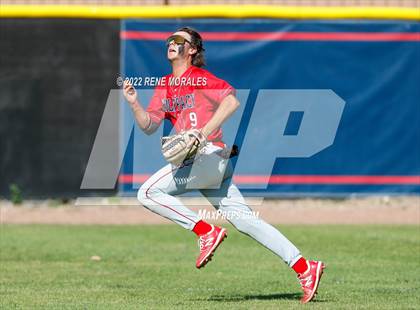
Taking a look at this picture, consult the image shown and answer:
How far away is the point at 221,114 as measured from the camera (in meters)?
8.15

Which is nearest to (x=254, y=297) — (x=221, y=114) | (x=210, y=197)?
(x=210, y=197)

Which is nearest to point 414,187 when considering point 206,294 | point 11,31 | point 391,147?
point 391,147

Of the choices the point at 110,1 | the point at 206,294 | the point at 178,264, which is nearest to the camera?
the point at 206,294

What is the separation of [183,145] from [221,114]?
38cm

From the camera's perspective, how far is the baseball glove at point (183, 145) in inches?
323

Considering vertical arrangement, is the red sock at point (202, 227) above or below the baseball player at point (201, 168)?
below

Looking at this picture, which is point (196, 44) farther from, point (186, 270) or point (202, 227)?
point (186, 270)

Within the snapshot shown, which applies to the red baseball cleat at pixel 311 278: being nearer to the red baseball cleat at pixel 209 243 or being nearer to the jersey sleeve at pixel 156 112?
the red baseball cleat at pixel 209 243

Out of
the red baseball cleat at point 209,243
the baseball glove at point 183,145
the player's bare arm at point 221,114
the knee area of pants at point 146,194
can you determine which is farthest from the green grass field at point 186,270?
the player's bare arm at point 221,114

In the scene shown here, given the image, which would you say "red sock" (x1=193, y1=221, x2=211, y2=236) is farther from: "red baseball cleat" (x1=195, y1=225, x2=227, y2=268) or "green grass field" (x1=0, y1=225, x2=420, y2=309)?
"green grass field" (x1=0, y1=225, x2=420, y2=309)

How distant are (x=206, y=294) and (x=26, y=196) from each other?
24.1ft

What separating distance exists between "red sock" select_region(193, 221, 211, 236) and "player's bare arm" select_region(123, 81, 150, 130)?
3.00ft

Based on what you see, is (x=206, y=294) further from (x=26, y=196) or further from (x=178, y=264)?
(x=26, y=196)

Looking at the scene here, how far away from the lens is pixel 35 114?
15922 mm
